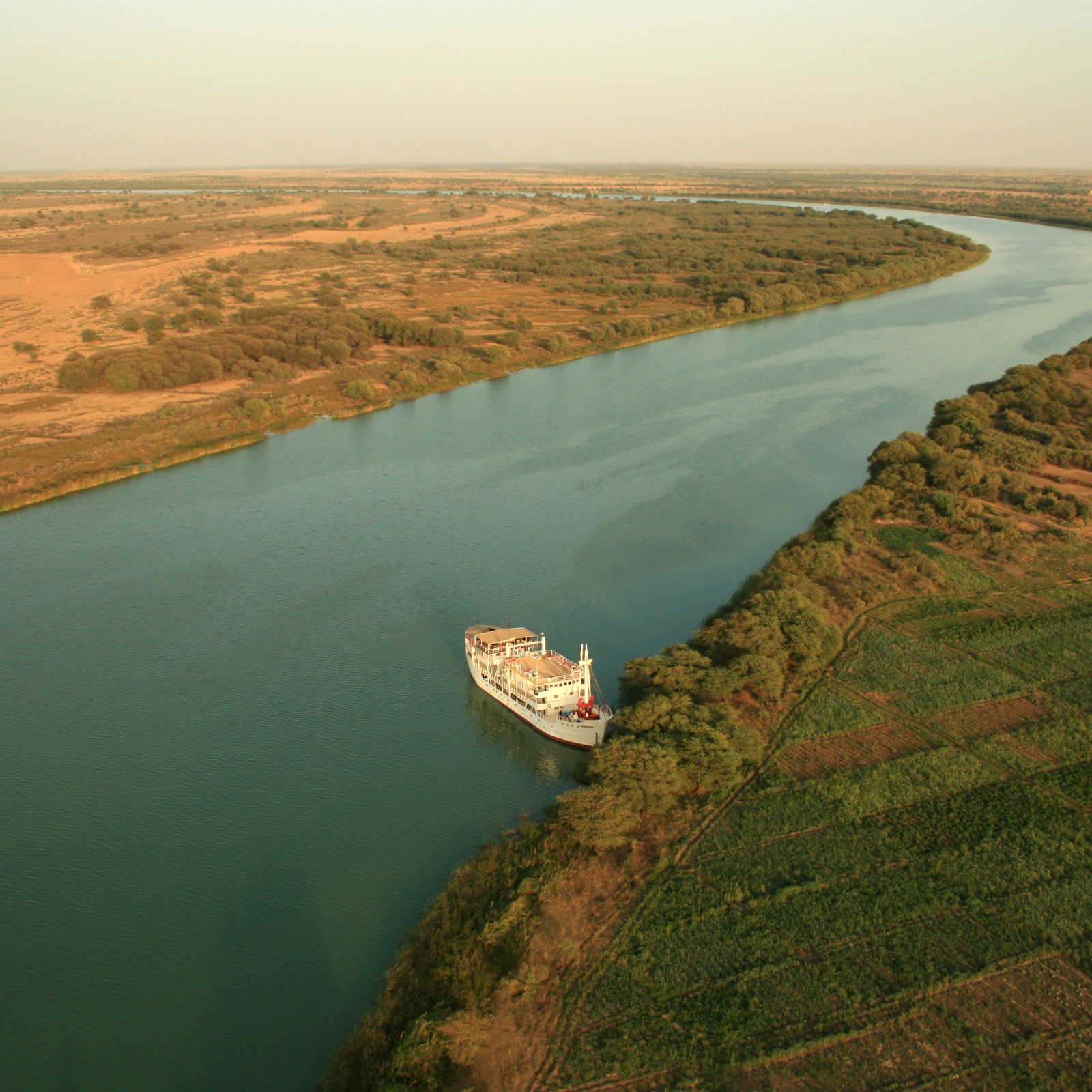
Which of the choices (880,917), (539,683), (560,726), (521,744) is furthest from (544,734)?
(880,917)

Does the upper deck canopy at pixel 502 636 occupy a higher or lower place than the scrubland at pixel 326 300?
higher

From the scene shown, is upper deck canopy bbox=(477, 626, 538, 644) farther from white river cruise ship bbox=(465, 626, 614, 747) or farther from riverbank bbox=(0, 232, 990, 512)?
riverbank bbox=(0, 232, 990, 512)

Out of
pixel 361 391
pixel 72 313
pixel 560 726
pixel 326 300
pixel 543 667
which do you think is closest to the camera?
pixel 560 726

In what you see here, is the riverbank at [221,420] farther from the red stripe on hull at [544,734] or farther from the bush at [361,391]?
the red stripe on hull at [544,734]

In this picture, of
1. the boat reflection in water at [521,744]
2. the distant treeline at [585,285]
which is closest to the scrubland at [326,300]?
the distant treeline at [585,285]

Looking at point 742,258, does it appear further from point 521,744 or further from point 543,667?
point 521,744

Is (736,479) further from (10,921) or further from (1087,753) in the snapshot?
(10,921)

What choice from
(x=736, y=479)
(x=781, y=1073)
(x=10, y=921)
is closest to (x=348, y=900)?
(x=10, y=921)

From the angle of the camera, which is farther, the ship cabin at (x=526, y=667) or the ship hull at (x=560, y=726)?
the ship cabin at (x=526, y=667)
